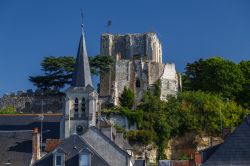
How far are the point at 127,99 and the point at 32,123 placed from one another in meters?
14.4

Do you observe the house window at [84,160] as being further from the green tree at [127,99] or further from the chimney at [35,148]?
the green tree at [127,99]

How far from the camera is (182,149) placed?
6738 centimetres

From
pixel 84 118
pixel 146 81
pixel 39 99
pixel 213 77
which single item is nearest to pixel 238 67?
pixel 213 77

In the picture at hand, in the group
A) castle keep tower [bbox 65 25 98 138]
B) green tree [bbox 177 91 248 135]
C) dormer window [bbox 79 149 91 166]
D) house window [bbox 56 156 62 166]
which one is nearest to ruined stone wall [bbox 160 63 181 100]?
green tree [bbox 177 91 248 135]

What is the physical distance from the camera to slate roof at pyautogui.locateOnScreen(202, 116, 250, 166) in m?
40.0

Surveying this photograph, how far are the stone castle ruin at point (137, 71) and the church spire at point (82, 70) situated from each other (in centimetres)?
1210

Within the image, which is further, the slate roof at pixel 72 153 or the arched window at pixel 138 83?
the arched window at pixel 138 83

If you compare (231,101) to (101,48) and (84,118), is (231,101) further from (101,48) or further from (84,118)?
(84,118)

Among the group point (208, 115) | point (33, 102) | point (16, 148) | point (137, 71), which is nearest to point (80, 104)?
point (16, 148)

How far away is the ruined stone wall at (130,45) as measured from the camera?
7856cm

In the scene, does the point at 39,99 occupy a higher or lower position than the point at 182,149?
higher

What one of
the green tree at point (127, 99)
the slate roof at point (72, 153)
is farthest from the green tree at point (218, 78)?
the slate roof at point (72, 153)

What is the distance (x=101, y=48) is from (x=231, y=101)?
1459cm

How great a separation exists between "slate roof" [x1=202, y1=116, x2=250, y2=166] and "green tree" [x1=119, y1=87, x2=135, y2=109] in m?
30.8
